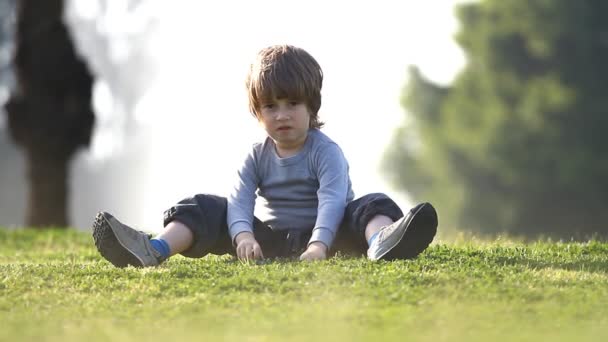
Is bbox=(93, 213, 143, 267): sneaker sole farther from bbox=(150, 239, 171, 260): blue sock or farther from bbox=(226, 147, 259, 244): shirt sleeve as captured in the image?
bbox=(226, 147, 259, 244): shirt sleeve

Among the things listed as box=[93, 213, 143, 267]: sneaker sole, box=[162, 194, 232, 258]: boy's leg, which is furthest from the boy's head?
box=[93, 213, 143, 267]: sneaker sole

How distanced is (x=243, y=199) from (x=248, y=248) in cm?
50

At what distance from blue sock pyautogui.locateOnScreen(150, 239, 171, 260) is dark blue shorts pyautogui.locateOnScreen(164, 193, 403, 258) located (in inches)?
7.9

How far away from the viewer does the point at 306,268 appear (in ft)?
15.9

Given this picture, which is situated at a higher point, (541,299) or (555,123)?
(555,123)

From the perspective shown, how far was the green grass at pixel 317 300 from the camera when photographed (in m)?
3.65

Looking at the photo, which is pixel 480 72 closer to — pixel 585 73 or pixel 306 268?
pixel 585 73

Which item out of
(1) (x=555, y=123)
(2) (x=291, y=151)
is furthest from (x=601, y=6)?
(2) (x=291, y=151)

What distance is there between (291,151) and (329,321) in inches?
93.4

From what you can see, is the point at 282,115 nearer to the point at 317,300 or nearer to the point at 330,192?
the point at 330,192

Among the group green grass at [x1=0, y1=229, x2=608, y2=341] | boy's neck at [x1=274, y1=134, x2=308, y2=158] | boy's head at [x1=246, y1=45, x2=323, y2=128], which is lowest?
green grass at [x1=0, y1=229, x2=608, y2=341]

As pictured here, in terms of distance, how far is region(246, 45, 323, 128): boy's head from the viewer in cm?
568

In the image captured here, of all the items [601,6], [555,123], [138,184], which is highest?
[601,6]

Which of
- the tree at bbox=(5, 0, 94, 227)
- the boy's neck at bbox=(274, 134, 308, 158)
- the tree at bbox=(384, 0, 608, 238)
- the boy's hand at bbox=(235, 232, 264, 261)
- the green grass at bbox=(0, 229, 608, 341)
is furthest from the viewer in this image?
the tree at bbox=(384, 0, 608, 238)
